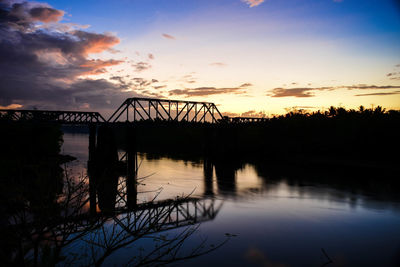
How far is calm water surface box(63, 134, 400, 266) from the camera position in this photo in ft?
44.1

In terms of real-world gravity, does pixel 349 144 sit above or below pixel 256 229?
above

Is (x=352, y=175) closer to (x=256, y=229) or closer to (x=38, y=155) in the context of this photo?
(x=256, y=229)

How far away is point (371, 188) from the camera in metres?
31.9

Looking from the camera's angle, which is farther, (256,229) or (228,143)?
(228,143)

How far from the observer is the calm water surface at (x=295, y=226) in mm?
13430

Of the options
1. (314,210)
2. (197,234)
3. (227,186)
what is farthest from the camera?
(227,186)

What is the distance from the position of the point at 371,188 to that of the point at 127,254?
28.9 meters

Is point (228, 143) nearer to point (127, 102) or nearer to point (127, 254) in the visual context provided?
point (127, 102)

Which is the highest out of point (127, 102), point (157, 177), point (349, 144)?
point (127, 102)

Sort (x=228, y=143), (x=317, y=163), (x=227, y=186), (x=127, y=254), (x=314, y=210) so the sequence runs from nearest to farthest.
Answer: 1. (x=127, y=254)
2. (x=314, y=210)
3. (x=227, y=186)
4. (x=317, y=163)
5. (x=228, y=143)

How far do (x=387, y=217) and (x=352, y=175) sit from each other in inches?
887

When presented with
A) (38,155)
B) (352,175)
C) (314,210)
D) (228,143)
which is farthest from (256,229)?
(228,143)

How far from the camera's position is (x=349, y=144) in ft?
191

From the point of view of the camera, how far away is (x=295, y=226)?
18641mm
